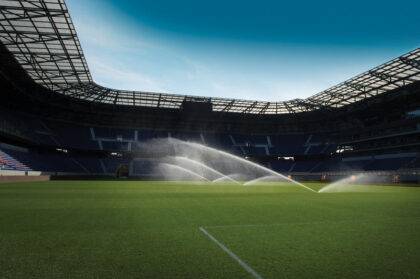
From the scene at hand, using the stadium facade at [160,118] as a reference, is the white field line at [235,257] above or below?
below

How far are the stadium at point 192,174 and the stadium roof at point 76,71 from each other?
0.19 meters

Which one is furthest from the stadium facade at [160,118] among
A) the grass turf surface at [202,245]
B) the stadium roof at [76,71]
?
the grass turf surface at [202,245]

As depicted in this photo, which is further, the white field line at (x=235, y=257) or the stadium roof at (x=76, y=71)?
the stadium roof at (x=76, y=71)

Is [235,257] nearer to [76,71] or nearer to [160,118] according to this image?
[76,71]

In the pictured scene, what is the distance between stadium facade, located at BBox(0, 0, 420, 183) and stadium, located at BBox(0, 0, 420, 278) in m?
0.24

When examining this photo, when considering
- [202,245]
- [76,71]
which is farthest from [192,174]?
[202,245]

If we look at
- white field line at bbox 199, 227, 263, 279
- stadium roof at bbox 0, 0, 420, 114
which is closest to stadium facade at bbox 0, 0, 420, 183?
stadium roof at bbox 0, 0, 420, 114

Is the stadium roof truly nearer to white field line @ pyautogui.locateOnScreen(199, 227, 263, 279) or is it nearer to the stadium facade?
the stadium facade

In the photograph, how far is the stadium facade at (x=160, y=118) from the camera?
32.1m

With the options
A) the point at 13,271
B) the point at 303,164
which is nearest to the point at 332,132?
the point at 303,164

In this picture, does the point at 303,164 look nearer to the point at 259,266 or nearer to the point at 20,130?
the point at 20,130

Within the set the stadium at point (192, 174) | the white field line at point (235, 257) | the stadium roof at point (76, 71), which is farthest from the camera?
the stadium roof at point (76, 71)

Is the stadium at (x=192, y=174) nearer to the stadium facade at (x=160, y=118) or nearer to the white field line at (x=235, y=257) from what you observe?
the white field line at (x=235, y=257)

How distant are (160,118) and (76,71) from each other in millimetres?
30864
